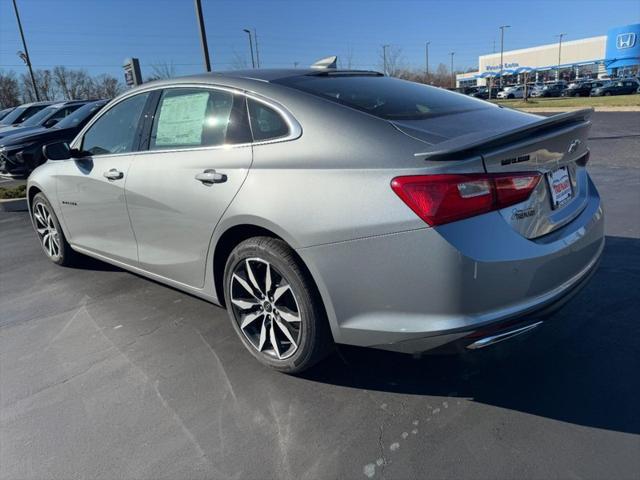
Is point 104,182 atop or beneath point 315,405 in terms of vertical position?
atop

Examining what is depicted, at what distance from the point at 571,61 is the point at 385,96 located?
316 feet

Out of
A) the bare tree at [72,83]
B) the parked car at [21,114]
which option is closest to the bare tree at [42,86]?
the bare tree at [72,83]

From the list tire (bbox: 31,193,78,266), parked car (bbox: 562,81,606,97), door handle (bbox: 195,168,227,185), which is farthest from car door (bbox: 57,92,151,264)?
parked car (bbox: 562,81,606,97)

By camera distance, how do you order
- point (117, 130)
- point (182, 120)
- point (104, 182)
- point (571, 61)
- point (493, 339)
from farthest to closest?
1. point (571, 61)
2. point (117, 130)
3. point (104, 182)
4. point (182, 120)
5. point (493, 339)

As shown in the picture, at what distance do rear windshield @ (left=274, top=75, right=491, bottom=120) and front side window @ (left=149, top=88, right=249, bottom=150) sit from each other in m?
0.36

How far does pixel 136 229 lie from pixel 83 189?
2.93 feet

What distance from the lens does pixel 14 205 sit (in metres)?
8.58

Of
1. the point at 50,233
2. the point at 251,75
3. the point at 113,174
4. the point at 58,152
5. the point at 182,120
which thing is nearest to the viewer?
the point at 251,75

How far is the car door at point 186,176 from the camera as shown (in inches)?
111

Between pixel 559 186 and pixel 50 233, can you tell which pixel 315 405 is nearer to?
pixel 559 186

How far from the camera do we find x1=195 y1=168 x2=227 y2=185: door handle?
9.10 ft

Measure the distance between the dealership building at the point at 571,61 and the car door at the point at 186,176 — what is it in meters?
66.4

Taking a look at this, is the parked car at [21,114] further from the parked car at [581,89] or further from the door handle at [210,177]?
the parked car at [581,89]

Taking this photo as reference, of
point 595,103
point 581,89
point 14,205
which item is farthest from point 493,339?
point 581,89
